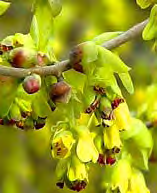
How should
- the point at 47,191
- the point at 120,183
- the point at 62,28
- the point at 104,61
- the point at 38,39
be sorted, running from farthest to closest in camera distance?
1. the point at 62,28
2. the point at 47,191
3. the point at 120,183
4. the point at 38,39
5. the point at 104,61

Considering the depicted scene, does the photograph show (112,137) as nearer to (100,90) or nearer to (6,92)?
(100,90)

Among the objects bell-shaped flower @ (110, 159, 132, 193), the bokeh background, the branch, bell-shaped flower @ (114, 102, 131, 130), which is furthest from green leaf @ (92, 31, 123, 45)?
the bokeh background

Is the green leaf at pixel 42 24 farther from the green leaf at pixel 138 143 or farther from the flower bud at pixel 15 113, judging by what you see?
the green leaf at pixel 138 143

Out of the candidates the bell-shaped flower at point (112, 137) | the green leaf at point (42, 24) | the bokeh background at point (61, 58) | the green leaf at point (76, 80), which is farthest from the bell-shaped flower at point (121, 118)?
the bokeh background at point (61, 58)

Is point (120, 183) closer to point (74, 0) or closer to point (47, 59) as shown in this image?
point (47, 59)

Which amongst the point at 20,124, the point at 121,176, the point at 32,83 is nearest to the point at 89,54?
the point at 32,83

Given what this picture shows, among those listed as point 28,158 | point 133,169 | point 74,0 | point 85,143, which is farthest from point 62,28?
point 85,143
